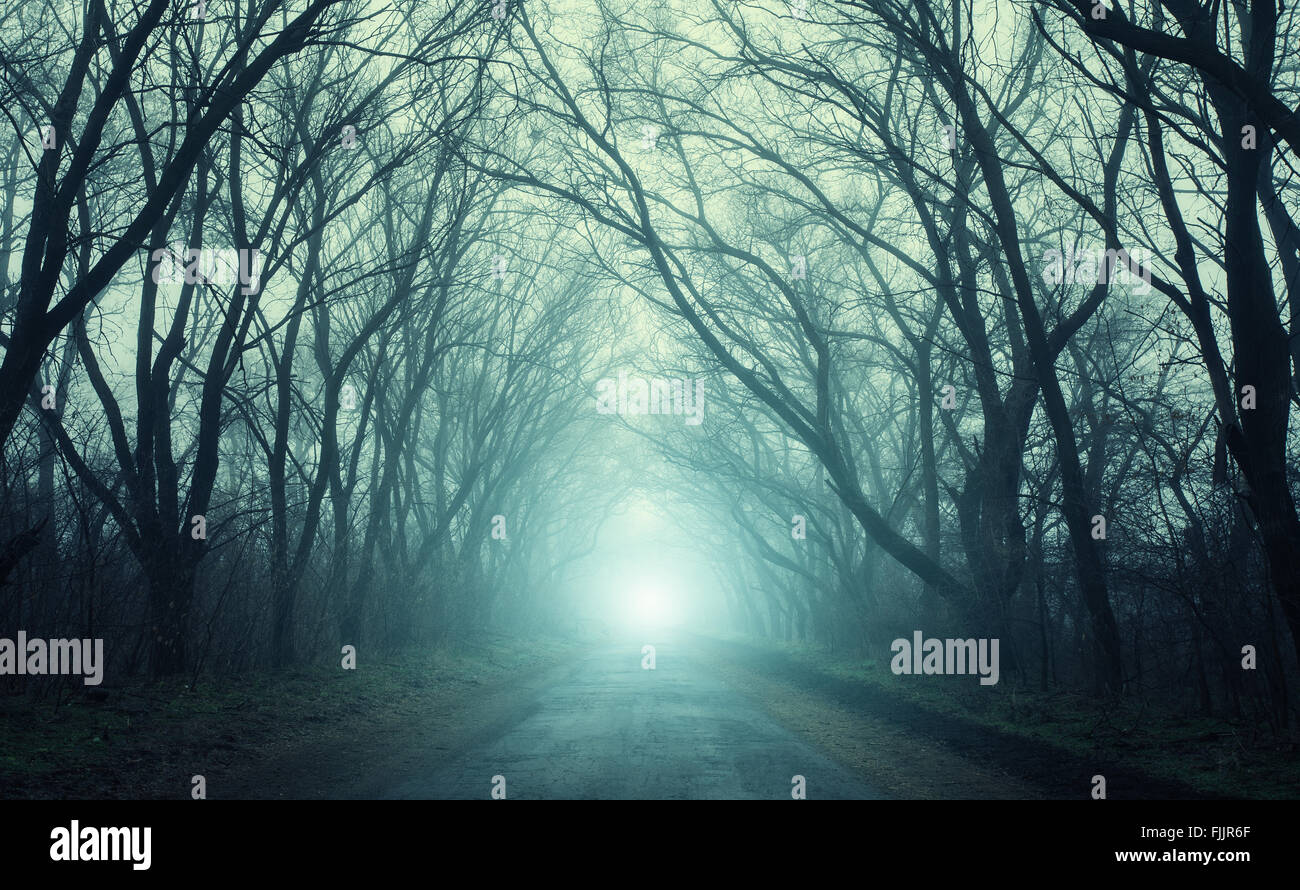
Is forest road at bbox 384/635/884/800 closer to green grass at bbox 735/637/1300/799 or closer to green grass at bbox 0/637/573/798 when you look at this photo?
green grass at bbox 0/637/573/798

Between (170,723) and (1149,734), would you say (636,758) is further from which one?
(1149,734)

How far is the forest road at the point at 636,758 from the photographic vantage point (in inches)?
252

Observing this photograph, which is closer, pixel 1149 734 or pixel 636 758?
pixel 636 758

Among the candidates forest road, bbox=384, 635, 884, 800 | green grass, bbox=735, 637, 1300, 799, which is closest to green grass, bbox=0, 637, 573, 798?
forest road, bbox=384, 635, 884, 800

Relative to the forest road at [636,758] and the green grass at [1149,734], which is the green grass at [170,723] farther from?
the green grass at [1149,734]

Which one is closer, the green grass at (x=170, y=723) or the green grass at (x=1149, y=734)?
the green grass at (x=170, y=723)

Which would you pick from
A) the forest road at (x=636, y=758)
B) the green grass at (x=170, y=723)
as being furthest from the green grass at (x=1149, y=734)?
the green grass at (x=170, y=723)

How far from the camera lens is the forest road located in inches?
252

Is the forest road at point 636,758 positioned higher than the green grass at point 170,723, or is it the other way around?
the green grass at point 170,723

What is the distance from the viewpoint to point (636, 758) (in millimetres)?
7879

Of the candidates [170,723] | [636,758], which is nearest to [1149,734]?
[636,758]

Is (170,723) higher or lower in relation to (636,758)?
higher

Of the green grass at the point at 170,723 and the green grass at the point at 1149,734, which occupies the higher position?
the green grass at the point at 170,723
